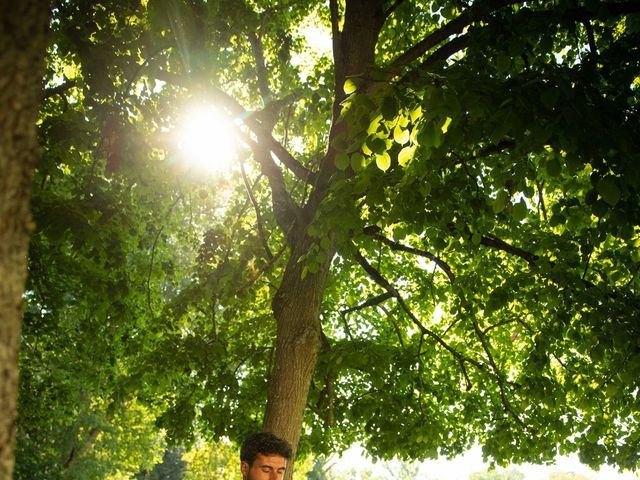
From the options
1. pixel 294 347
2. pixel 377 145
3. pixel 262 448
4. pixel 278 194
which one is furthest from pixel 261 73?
pixel 262 448

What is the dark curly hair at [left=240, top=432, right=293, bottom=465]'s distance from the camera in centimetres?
471

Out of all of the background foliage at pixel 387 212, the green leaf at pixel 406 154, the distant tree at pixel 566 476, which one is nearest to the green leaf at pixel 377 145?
the background foliage at pixel 387 212

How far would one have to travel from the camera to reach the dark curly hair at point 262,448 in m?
4.71

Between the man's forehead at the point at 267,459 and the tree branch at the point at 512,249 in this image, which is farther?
the tree branch at the point at 512,249

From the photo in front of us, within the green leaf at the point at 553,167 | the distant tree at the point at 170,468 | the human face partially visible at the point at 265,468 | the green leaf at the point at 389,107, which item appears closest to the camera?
the green leaf at the point at 389,107

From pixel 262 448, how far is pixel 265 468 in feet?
0.51

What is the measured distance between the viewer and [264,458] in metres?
4.68

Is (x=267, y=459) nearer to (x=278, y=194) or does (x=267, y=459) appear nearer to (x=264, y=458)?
(x=264, y=458)

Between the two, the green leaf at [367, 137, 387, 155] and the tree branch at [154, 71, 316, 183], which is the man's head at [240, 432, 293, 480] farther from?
the tree branch at [154, 71, 316, 183]

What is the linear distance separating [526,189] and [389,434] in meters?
5.36

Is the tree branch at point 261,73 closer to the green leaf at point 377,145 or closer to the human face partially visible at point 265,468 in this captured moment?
the green leaf at point 377,145

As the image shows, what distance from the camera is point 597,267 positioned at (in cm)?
840

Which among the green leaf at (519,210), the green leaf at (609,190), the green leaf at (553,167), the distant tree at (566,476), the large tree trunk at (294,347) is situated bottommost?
the large tree trunk at (294,347)

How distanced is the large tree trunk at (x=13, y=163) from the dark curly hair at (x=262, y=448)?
396 centimetres
